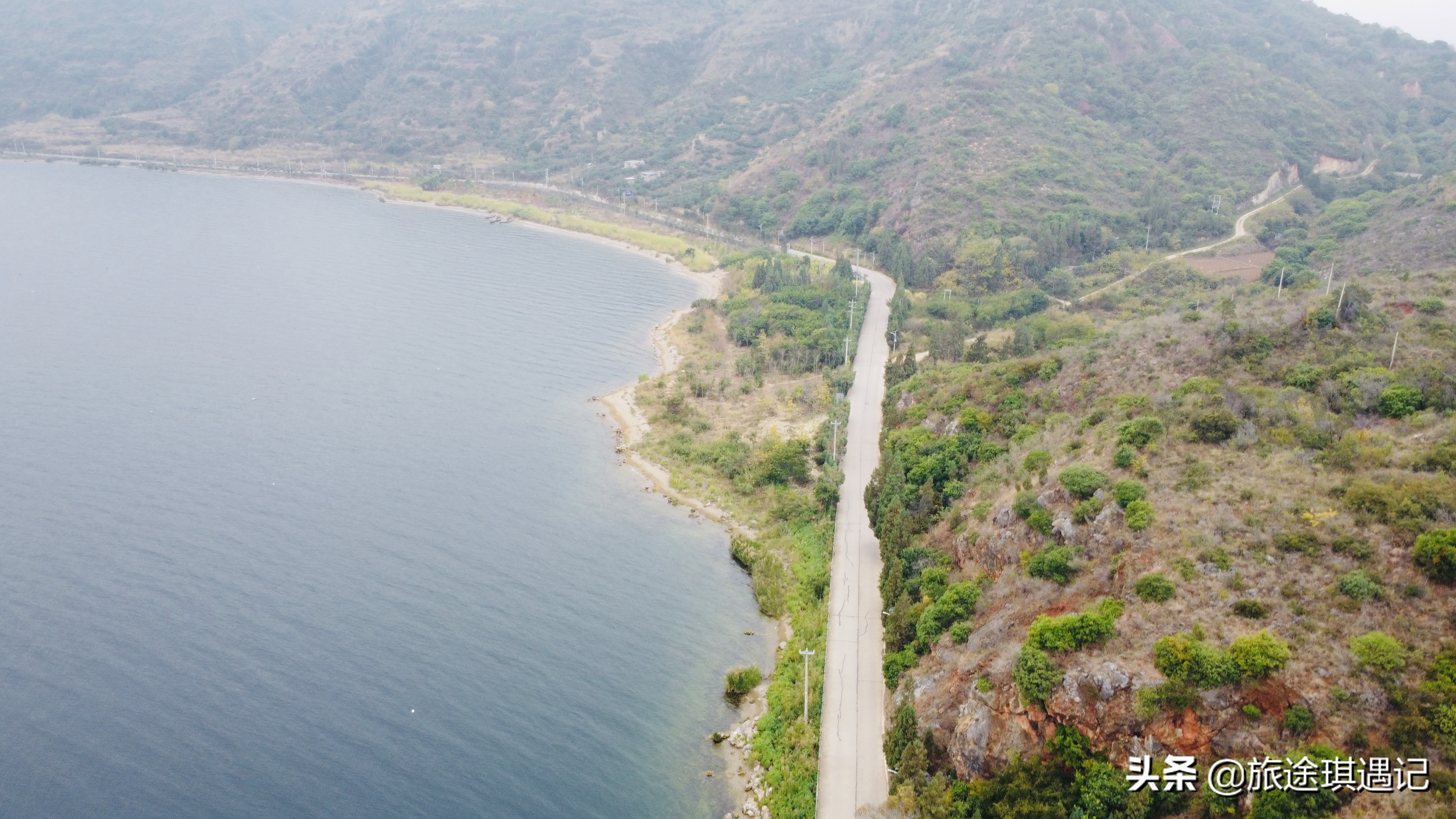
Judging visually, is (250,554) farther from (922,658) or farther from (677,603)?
(922,658)

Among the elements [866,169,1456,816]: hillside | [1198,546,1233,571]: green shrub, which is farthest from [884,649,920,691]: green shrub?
[1198,546,1233,571]: green shrub

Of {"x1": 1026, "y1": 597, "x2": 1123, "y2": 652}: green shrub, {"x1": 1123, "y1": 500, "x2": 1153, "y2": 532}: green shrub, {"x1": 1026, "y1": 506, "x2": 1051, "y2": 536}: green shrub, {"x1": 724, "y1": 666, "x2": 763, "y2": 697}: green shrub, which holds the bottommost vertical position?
{"x1": 724, "y1": 666, "x2": 763, "y2": 697}: green shrub

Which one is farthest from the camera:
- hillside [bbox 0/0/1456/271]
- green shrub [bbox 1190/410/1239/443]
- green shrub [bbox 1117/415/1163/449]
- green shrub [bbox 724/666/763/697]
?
hillside [bbox 0/0/1456/271]

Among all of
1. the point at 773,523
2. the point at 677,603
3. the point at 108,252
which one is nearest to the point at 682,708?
the point at 677,603

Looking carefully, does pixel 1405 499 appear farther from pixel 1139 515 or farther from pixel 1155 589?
pixel 1155 589

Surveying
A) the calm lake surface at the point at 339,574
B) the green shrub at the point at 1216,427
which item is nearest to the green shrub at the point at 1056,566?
the green shrub at the point at 1216,427

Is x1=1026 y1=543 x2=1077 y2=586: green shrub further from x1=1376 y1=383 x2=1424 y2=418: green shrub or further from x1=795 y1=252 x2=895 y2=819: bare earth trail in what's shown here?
x1=1376 y1=383 x2=1424 y2=418: green shrub
